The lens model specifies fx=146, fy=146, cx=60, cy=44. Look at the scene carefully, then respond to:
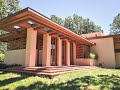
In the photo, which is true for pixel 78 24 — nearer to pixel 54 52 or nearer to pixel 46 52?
pixel 54 52

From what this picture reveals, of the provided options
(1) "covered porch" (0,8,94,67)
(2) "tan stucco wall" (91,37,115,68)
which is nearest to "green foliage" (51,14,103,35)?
(2) "tan stucco wall" (91,37,115,68)

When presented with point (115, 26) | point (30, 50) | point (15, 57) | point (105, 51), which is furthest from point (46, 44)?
point (115, 26)

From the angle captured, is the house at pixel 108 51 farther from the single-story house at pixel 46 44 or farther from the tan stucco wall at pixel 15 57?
the tan stucco wall at pixel 15 57

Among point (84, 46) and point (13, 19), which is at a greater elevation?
point (13, 19)

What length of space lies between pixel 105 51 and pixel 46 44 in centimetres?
802

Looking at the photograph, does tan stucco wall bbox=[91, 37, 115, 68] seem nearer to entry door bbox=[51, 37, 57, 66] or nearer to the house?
the house

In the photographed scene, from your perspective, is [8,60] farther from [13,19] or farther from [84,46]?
[84,46]

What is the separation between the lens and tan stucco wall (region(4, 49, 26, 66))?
38.8 ft

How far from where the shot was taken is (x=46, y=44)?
1066cm

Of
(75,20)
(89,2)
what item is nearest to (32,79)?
(89,2)

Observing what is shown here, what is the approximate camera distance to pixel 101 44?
1631 cm

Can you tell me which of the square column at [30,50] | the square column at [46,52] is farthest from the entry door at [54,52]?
the square column at [30,50]

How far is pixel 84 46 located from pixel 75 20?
3257cm

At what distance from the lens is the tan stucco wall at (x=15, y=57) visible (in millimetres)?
11820
